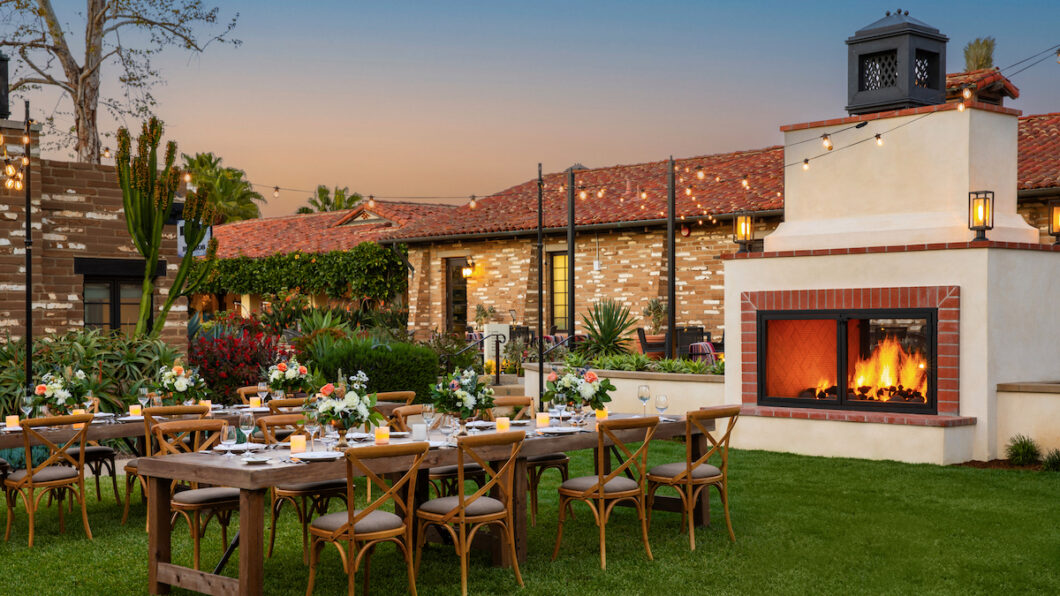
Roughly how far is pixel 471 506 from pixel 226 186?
39.9 m

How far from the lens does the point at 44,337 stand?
39.6 ft

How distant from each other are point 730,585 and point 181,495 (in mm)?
3296

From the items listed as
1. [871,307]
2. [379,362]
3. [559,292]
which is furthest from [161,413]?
[559,292]

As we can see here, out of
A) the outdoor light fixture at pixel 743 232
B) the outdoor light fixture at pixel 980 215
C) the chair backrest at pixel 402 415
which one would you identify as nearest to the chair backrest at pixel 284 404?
the chair backrest at pixel 402 415

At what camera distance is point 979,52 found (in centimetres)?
2720

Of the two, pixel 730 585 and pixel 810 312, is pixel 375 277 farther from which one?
pixel 730 585

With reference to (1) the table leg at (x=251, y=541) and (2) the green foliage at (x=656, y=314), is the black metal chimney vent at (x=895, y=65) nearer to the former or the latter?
(2) the green foliage at (x=656, y=314)

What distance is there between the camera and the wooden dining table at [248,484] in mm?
5484

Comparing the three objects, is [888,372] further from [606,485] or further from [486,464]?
[486,464]

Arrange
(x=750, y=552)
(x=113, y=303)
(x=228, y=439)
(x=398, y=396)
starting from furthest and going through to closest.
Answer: (x=113, y=303) → (x=398, y=396) → (x=750, y=552) → (x=228, y=439)

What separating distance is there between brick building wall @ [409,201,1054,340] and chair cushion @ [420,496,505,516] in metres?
12.1

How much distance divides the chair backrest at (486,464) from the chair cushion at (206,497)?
1.41m

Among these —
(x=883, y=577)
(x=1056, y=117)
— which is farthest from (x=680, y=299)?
(x=883, y=577)

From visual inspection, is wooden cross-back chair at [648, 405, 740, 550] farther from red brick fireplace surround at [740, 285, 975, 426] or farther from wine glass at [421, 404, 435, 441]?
red brick fireplace surround at [740, 285, 975, 426]
